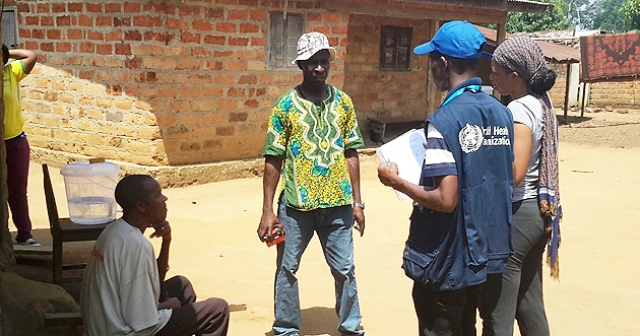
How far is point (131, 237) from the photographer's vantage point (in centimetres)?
298

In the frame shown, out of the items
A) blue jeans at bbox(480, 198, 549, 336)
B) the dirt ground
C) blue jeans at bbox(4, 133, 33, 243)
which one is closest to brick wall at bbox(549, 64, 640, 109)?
the dirt ground

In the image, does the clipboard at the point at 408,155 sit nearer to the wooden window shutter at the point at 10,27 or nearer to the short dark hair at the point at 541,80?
the short dark hair at the point at 541,80

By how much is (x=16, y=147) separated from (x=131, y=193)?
10.4ft

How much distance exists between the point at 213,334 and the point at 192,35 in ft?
21.8

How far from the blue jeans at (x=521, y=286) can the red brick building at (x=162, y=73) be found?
21.5 feet

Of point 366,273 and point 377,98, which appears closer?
point 366,273

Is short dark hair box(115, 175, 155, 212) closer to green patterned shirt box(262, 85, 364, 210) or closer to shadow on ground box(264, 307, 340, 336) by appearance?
green patterned shirt box(262, 85, 364, 210)

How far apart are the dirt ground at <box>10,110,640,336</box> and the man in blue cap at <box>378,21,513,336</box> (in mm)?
1763

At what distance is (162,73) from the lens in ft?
29.8

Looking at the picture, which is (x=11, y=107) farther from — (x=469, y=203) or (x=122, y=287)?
(x=469, y=203)

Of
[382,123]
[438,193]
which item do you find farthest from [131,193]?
[382,123]

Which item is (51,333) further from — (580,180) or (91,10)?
(580,180)

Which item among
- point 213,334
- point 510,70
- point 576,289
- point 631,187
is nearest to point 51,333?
point 213,334

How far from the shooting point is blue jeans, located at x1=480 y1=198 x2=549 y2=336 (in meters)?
3.11
